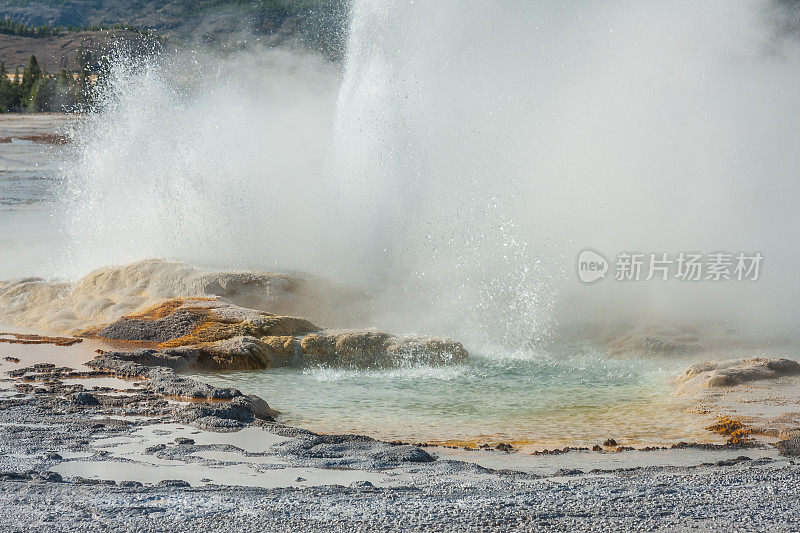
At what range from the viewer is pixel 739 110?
12508 mm

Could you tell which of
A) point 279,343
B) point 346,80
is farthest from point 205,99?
point 279,343

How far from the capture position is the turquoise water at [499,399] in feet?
20.5

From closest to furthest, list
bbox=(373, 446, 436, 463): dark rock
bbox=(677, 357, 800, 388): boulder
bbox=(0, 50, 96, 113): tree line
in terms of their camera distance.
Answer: bbox=(373, 446, 436, 463): dark rock, bbox=(677, 357, 800, 388): boulder, bbox=(0, 50, 96, 113): tree line

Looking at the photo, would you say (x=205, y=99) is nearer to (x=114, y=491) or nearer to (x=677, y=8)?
(x=677, y=8)

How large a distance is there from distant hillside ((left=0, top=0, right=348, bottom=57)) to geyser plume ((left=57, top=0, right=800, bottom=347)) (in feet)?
64.5

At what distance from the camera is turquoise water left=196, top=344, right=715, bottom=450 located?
6.25m

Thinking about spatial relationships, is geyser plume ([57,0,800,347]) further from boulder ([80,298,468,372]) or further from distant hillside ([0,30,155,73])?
distant hillside ([0,30,155,73])

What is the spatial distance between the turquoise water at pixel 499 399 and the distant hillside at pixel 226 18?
25433mm

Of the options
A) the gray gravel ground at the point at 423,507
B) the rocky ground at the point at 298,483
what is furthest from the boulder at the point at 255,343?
the gray gravel ground at the point at 423,507

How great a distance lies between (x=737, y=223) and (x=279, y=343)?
6489 millimetres

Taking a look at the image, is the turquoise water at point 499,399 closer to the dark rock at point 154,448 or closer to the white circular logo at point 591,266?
the dark rock at point 154,448

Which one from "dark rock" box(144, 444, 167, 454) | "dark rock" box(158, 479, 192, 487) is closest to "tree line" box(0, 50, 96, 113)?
"dark rock" box(144, 444, 167, 454)

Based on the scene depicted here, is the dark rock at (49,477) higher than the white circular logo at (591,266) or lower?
lower

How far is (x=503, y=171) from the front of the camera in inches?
461
